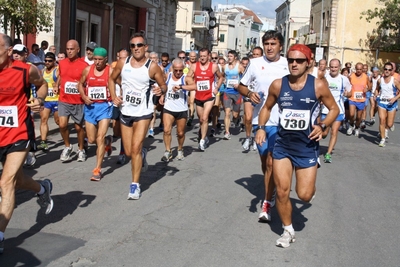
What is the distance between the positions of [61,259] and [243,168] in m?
5.53

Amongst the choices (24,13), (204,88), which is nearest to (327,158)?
(204,88)

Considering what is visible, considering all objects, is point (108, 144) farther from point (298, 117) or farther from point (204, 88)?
point (298, 117)

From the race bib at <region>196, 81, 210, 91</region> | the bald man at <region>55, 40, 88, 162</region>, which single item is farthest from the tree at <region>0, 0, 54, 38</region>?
the race bib at <region>196, 81, 210, 91</region>

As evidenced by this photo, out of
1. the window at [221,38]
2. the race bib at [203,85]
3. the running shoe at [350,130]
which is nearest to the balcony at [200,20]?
the running shoe at [350,130]

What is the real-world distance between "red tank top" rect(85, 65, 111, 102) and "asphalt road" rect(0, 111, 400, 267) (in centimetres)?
118

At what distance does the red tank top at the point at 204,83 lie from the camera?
12586 millimetres

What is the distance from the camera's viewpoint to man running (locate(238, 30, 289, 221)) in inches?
280

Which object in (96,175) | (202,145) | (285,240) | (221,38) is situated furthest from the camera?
(221,38)

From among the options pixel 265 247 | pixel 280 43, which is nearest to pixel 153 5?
pixel 280 43

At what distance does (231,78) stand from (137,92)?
25.4ft

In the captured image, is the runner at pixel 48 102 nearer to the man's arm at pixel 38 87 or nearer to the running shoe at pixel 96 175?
the running shoe at pixel 96 175

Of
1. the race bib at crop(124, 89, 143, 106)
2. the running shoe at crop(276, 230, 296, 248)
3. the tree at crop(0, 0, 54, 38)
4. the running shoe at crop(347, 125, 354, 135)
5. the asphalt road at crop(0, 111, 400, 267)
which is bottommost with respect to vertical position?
the asphalt road at crop(0, 111, 400, 267)

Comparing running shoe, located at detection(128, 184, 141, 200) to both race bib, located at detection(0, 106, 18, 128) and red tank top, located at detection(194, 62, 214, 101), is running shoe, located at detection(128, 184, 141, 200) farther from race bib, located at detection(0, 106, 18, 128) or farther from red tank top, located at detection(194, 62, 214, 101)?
red tank top, located at detection(194, 62, 214, 101)

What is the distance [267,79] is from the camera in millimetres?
7469
